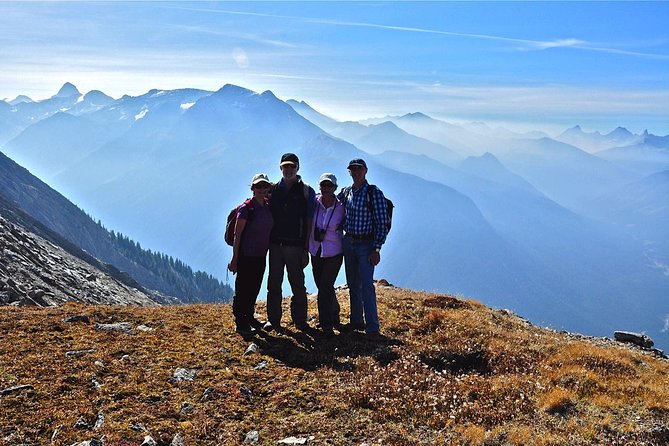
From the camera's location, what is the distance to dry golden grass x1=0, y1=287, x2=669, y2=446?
8.45m

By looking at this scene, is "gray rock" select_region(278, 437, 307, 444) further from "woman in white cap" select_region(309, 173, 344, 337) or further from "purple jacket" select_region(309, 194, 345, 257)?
"purple jacket" select_region(309, 194, 345, 257)

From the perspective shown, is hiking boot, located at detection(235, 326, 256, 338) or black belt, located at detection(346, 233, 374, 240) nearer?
black belt, located at detection(346, 233, 374, 240)

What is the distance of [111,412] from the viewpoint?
8883 millimetres

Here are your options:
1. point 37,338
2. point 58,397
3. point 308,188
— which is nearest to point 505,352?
point 308,188

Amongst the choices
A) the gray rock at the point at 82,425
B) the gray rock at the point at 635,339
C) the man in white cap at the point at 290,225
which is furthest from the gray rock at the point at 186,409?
the gray rock at the point at 635,339

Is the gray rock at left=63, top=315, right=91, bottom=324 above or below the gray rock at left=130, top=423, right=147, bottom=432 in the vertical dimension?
above

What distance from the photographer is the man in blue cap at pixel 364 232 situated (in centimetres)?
1326

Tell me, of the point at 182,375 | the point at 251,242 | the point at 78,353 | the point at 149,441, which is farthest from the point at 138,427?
the point at 251,242

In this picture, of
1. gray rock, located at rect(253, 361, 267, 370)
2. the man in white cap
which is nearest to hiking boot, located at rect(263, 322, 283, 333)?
the man in white cap

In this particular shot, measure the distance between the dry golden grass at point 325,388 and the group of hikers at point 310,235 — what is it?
4.17 feet

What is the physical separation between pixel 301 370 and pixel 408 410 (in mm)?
2870

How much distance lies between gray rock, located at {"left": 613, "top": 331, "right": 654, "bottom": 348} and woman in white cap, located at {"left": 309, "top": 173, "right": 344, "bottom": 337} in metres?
13.4

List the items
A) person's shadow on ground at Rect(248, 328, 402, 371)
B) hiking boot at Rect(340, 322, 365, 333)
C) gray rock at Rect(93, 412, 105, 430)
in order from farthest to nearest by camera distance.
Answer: hiking boot at Rect(340, 322, 365, 333) < person's shadow on ground at Rect(248, 328, 402, 371) < gray rock at Rect(93, 412, 105, 430)

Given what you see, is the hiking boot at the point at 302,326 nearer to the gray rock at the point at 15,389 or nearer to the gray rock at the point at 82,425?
the gray rock at the point at 82,425
